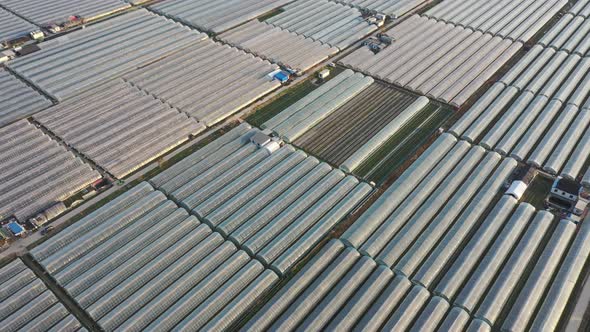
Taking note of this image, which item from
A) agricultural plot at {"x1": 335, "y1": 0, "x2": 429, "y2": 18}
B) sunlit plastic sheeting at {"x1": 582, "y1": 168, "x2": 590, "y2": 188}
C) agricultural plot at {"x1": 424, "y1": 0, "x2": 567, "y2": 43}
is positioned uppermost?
agricultural plot at {"x1": 424, "y1": 0, "x2": 567, "y2": 43}

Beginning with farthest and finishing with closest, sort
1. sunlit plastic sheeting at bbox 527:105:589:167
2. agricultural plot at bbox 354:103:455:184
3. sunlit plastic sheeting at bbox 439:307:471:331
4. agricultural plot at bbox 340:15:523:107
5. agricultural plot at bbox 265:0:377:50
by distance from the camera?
agricultural plot at bbox 265:0:377:50
agricultural plot at bbox 340:15:523:107
agricultural plot at bbox 354:103:455:184
sunlit plastic sheeting at bbox 527:105:589:167
sunlit plastic sheeting at bbox 439:307:471:331

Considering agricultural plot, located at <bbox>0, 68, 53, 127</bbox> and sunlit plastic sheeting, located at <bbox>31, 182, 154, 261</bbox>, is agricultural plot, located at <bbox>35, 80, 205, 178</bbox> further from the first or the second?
sunlit plastic sheeting, located at <bbox>31, 182, 154, 261</bbox>

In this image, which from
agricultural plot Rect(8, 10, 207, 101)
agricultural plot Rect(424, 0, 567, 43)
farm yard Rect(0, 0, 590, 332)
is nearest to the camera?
farm yard Rect(0, 0, 590, 332)

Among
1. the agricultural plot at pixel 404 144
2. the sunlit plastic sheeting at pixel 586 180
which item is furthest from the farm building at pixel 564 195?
the agricultural plot at pixel 404 144

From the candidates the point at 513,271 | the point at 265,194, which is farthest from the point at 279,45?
the point at 513,271

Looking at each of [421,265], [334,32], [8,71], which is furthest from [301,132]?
[8,71]

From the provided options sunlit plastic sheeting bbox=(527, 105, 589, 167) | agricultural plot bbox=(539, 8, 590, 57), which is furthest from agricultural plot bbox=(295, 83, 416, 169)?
agricultural plot bbox=(539, 8, 590, 57)

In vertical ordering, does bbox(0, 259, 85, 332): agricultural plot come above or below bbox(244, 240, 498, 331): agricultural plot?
below
